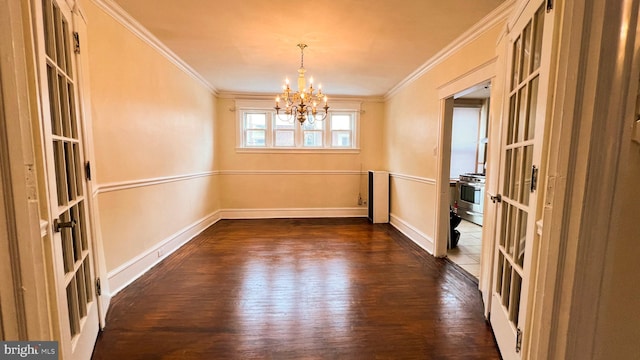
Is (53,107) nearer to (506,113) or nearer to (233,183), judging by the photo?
(506,113)

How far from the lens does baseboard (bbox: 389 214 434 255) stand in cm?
350

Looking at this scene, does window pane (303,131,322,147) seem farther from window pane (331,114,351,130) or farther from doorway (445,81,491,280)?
doorway (445,81,491,280)

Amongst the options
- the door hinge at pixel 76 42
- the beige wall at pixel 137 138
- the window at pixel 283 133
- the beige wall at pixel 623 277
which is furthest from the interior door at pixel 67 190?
the window at pixel 283 133

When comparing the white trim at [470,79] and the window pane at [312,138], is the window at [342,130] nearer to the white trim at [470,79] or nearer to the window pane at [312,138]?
the window pane at [312,138]

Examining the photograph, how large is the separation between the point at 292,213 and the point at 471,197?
349 cm

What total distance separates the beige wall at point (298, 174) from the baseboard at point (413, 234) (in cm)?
92

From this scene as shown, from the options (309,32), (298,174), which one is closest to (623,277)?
(309,32)

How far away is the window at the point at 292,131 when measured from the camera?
17.2 ft

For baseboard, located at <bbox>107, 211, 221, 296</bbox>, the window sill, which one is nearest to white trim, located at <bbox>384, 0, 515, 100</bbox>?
the window sill

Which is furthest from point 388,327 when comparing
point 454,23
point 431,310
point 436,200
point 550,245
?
point 454,23

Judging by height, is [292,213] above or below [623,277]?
below

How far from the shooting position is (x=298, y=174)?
5.42 metres

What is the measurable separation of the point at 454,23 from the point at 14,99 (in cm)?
299

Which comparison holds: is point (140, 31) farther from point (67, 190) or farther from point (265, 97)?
point (265, 97)
